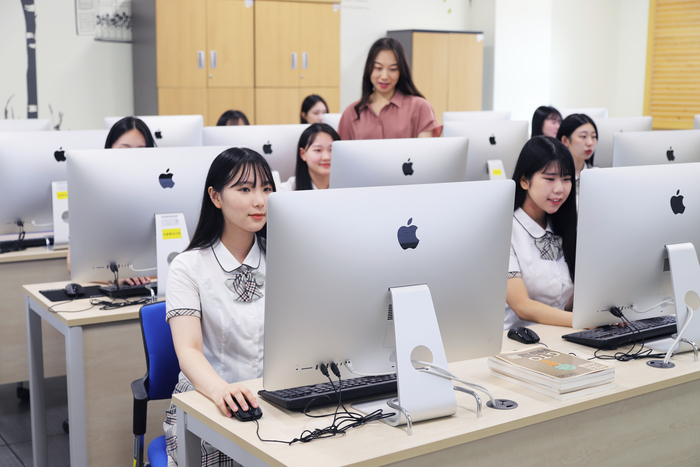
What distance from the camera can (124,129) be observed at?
3107 mm

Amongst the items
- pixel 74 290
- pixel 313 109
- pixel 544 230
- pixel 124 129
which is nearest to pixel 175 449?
pixel 74 290

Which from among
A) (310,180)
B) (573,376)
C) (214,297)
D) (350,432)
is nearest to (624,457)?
(573,376)

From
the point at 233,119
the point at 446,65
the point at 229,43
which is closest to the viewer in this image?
the point at 233,119

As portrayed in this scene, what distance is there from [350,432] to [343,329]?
8.0 inches

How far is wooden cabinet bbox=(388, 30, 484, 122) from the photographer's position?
775 centimetres

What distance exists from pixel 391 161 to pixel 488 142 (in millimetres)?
1510

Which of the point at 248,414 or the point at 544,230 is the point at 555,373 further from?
the point at 544,230

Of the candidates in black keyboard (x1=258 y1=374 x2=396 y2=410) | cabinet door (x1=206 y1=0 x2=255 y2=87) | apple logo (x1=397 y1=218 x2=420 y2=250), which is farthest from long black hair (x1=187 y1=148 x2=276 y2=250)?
cabinet door (x1=206 y1=0 x2=255 y2=87)

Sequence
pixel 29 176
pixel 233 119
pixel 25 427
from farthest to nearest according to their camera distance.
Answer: pixel 233 119
pixel 25 427
pixel 29 176

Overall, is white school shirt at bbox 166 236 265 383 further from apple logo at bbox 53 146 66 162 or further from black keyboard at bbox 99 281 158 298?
apple logo at bbox 53 146 66 162

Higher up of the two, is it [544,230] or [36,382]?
[544,230]

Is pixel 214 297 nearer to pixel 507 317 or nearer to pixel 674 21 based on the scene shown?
pixel 507 317

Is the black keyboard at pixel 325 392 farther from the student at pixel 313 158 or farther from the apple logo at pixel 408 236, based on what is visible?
the student at pixel 313 158

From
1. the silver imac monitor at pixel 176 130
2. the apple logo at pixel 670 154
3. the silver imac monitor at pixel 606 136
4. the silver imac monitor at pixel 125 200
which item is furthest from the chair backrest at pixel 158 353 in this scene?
the silver imac monitor at pixel 606 136
